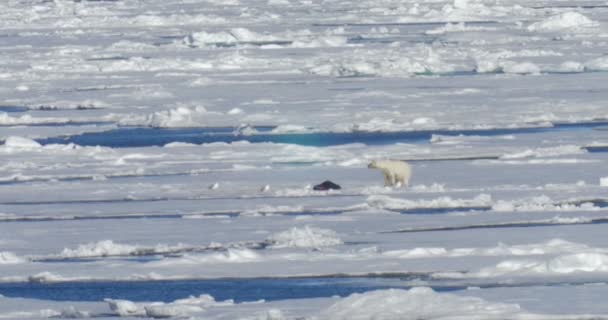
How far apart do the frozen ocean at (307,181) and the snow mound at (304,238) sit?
0.8 inches

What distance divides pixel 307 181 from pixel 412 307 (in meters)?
4.98

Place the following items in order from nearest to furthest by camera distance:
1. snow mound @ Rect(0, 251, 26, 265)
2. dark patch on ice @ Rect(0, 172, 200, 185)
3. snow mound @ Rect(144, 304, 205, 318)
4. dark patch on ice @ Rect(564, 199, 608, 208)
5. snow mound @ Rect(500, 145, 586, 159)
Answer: snow mound @ Rect(144, 304, 205, 318) → snow mound @ Rect(0, 251, 26, 265) → dark patch on ice @ Rect(564, 199, 608, 208) → dark patch on ice @ Rect(0, 172, 200, 185) → snow mound @ Rect(500, 145, 586, 159)

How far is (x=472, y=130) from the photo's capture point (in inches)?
617

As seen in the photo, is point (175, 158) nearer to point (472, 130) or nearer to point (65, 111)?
point (472, 130)

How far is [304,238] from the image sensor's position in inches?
383

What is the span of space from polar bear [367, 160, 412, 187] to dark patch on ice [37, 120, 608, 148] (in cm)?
292

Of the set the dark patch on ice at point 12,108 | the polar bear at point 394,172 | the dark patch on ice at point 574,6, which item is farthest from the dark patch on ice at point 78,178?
the dark patch on ice at point 574,6

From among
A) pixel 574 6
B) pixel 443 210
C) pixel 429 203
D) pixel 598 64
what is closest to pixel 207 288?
pixel 443 210

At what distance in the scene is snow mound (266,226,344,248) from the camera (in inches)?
379

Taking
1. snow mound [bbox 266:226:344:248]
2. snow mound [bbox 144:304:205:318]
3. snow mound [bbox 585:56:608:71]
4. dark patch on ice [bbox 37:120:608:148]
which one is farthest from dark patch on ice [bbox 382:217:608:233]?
snow mound [bbox 585:56:608:71]

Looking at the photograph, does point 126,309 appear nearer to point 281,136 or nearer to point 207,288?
point 207,288

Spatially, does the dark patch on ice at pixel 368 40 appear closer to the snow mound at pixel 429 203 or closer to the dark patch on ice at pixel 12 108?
the dark patch on ice at pixel 12 108

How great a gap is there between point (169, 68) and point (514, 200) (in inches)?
520

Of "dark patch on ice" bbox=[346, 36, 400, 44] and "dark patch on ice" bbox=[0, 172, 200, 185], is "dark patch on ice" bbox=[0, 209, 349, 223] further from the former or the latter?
"dark patch on ice" bbox=[346, 36, 400, 44]
